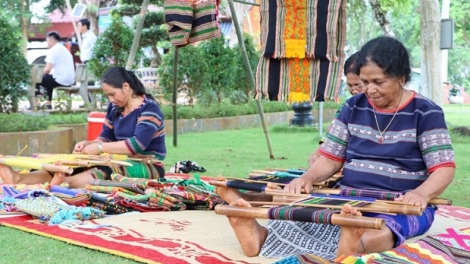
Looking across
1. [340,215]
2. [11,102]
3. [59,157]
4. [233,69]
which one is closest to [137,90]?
[59,157]

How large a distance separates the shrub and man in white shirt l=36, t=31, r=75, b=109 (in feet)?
10.6

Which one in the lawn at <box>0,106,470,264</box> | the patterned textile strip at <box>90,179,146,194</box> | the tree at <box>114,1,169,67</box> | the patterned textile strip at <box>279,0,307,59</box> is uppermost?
the tree at <box>114,1,169,67</box>

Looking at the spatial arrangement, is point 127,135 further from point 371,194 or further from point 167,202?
point 371,194

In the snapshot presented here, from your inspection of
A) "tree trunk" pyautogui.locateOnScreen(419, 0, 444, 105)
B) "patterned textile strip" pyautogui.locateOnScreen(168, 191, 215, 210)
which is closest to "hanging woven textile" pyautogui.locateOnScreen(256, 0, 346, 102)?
"patterned textile strip" pyautogui.locateOnScreen(168, 191, 215, 210)

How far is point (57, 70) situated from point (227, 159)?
18.5ft

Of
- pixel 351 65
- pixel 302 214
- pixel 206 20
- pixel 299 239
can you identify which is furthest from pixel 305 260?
pixel 206 20

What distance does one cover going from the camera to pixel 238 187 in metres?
4.35

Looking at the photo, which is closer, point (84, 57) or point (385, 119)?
point (385, 119)

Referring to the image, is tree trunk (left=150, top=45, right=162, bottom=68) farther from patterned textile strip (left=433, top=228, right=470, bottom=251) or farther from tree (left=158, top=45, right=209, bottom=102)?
patterned textile strip (left=433, top=228, right=470, bottom=251)

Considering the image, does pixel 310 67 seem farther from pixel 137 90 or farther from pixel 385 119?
pixel 385 119

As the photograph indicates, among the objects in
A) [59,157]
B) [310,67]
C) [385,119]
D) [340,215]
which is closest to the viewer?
[340,215]

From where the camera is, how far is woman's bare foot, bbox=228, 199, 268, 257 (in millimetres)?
3730

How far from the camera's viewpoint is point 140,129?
19.4 feet

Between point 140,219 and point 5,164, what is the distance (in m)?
1.71
